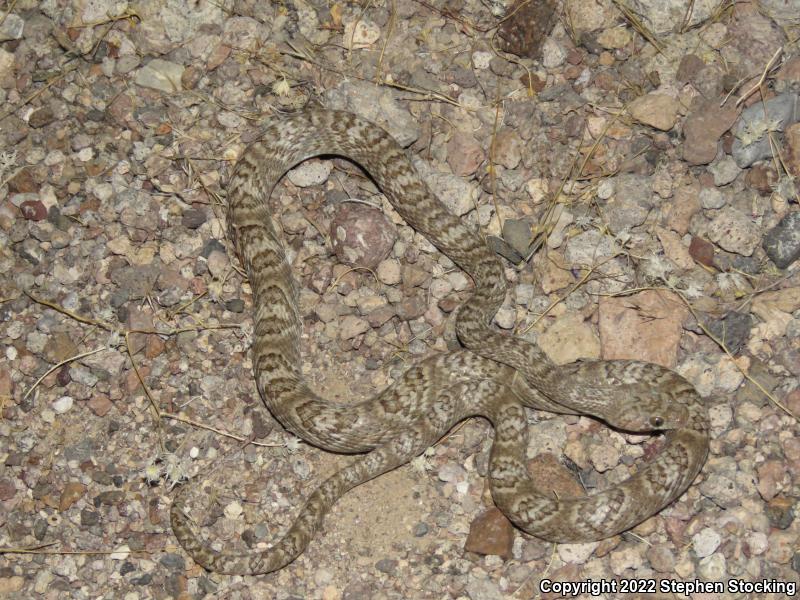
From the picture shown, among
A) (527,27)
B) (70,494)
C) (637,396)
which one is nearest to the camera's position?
(637,396)

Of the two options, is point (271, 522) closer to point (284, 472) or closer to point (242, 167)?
point (284, 472)

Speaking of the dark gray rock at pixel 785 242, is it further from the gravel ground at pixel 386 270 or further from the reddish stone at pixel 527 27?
the reddish stone at pixel 527 27

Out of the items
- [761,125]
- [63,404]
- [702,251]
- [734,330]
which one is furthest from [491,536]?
→ [761,125]

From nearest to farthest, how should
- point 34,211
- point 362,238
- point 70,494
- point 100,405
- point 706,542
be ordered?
point 706,542
point 70,494
point 100,405
point 362,238
point 34,211

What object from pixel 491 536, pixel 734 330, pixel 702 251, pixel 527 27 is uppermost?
pixel 527 27

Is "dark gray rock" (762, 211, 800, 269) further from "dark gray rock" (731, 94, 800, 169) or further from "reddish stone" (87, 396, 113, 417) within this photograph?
"reddish stone" (87, 396, 113, 417)

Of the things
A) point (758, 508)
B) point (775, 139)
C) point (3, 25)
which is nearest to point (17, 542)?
point (3, 25)

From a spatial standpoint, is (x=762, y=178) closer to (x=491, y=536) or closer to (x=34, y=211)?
(x=491, y=536)
